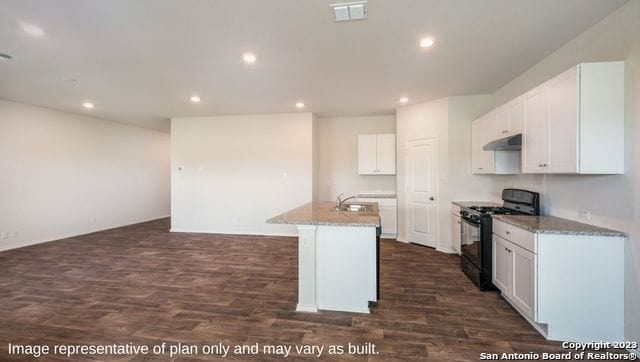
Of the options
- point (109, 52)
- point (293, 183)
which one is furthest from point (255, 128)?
point (109, 52)

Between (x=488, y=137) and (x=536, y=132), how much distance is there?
4.00 feet

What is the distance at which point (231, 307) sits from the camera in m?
2.96

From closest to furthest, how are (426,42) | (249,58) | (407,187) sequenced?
1. (426,42)
2. (249,58)
3. (407,187)

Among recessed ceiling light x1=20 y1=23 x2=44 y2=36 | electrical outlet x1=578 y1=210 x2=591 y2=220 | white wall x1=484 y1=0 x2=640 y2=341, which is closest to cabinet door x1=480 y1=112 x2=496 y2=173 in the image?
white wall x1=484 y1=0 x2=640 y2=341

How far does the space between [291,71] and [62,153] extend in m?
5.72

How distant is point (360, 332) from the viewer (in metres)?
2.51

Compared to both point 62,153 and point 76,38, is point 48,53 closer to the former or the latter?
point 76,38

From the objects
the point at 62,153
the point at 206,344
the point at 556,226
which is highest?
the point at 62,153

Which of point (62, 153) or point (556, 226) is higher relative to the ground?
point (62, 153)

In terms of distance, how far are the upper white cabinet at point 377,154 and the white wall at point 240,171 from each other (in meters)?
1.17

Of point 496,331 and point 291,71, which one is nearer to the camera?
point 496,331

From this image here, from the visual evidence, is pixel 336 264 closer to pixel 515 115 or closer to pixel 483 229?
pixel 483 229

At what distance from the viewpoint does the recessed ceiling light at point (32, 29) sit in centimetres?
257

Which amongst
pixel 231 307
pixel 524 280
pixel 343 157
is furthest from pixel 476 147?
pixel 231 307
